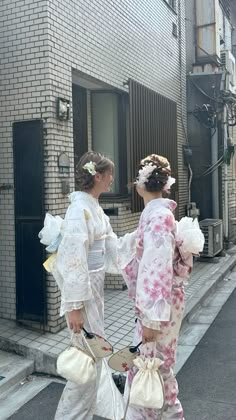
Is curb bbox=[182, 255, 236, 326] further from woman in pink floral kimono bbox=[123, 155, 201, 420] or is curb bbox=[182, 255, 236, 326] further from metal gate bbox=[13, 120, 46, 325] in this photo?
woman in pink floral kimono bbox=[123, 155, 201, 420]

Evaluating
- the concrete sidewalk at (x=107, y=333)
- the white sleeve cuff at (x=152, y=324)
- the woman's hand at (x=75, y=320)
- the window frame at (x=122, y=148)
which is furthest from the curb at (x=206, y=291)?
the white sleeve cuff at (x=152, y=324)

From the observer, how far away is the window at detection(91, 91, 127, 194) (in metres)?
7.09

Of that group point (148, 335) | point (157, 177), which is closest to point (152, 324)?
point (148, 335)

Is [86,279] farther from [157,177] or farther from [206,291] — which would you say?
[206,291]

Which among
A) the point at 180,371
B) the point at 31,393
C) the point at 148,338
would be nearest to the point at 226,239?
the point at 180,371

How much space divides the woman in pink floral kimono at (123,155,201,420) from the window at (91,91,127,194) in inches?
163

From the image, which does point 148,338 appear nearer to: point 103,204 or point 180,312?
point 180,312

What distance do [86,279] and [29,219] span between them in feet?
6.97

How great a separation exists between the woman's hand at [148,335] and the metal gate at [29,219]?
7.37ft

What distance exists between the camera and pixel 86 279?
295 centimetres

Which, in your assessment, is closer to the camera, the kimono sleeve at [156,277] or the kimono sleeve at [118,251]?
the kimono sleeve at [156,277]

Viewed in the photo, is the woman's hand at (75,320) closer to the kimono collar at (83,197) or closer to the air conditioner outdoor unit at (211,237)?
the kimono collar at (83,197)

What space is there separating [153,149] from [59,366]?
528 cm

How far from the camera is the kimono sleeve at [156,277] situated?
270 cm
